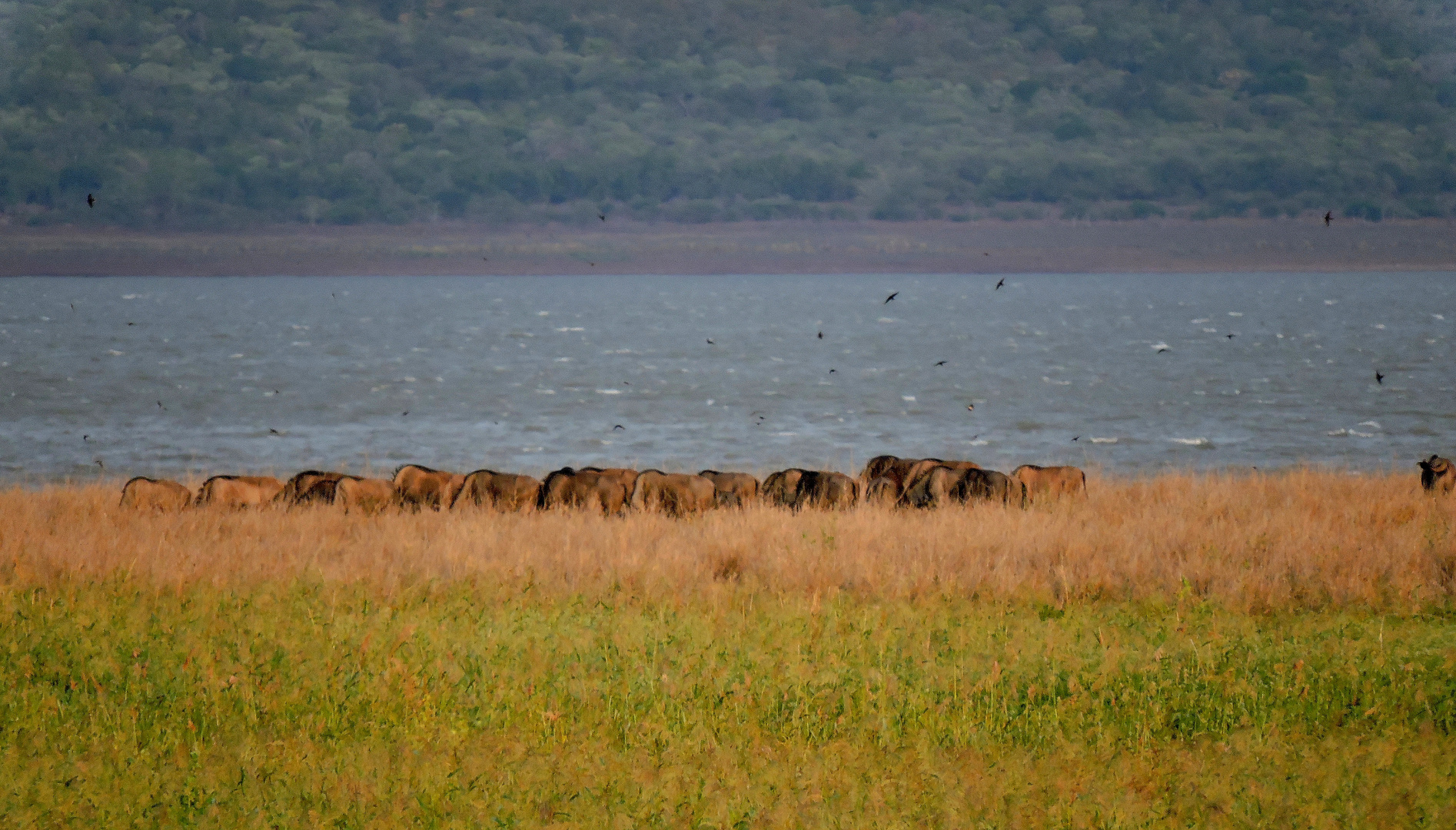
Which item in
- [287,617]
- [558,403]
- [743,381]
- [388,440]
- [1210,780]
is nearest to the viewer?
[1210,780]

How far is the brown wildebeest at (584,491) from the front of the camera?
19.3 m

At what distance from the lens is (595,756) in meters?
8.64

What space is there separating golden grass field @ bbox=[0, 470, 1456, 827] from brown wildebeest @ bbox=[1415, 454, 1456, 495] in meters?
3.78

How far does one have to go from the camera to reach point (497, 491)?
65.1 ft

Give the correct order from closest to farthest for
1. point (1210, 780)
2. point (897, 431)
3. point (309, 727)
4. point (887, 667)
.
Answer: point (1210, 780) → point (309, 727) → point (887, 667) → point (897, 431)

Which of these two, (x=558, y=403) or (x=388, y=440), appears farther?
(x=558, y=403)

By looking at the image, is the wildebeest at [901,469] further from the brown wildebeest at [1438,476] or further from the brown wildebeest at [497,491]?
the brown wildebeest at [1438,476]

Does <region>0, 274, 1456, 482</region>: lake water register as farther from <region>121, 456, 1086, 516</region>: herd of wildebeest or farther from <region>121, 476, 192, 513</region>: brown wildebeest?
<region>121, 476, 192, 513</region>: brown wildebeest

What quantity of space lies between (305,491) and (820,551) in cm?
809

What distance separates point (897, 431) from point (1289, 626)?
2964 centimetres

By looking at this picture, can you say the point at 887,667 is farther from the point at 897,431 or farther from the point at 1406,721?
the point at 897,431

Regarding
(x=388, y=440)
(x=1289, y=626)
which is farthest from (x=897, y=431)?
(x=1289, y=626)

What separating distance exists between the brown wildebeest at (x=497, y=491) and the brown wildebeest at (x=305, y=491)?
1673mm

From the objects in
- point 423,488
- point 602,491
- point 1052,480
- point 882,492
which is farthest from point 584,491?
point 1052,480
